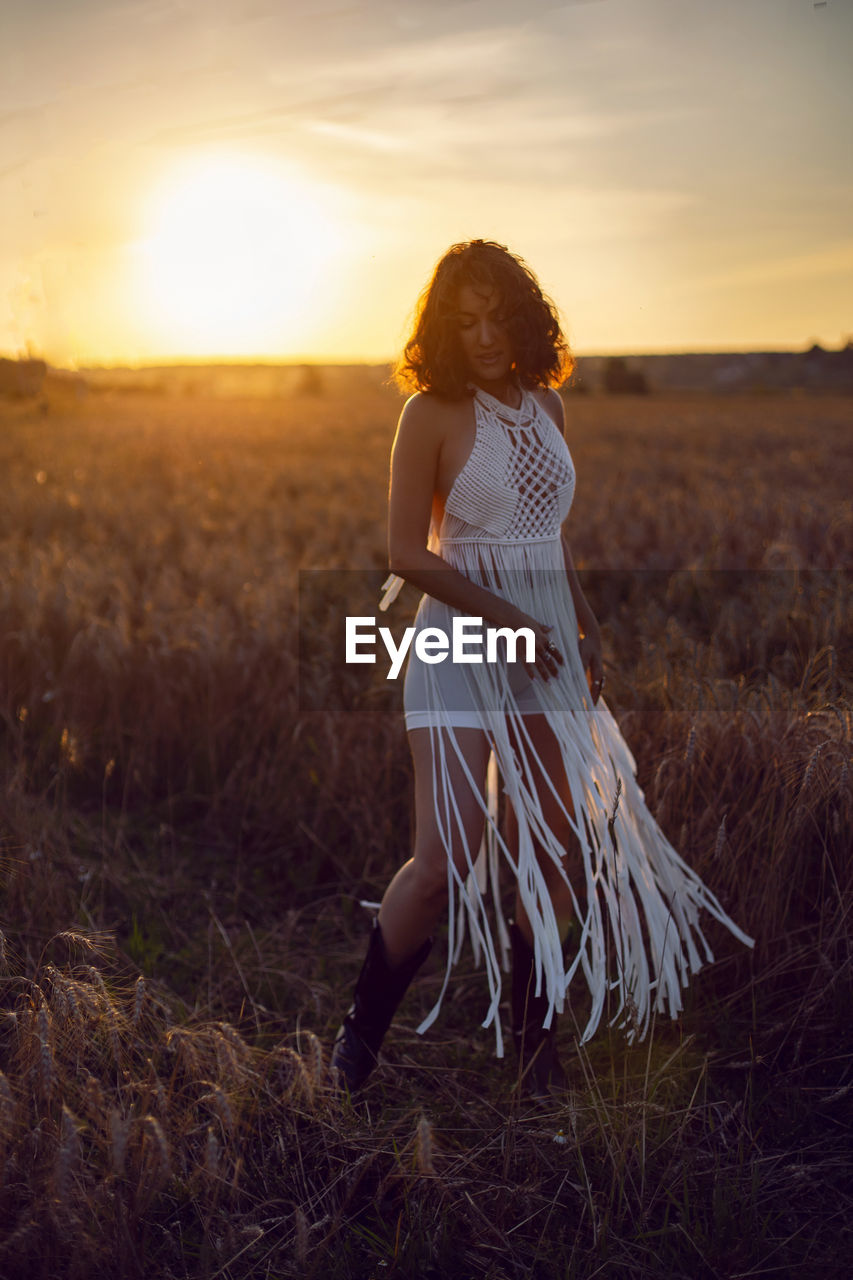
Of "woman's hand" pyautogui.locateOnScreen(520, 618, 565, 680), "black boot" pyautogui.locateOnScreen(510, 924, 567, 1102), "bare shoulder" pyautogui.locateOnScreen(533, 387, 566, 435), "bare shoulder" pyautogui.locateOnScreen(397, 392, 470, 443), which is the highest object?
"bare shoulder" pyautogui.locateOnScreen(533, 387, 566, 435)

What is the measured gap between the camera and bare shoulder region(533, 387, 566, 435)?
238cm

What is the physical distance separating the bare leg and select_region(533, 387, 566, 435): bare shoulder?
2.83ft

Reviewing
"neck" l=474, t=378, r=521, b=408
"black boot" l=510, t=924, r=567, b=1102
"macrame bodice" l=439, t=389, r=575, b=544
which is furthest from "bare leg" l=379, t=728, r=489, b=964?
"neck" l=474, t=378, r=521, b=408

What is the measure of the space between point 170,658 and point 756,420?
28.4 meters

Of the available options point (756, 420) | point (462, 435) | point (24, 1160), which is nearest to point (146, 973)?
point (24, 1160)

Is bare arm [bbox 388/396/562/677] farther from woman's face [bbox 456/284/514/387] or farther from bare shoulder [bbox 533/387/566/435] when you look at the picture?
bare shoulder [bbox 533/387/566/435]

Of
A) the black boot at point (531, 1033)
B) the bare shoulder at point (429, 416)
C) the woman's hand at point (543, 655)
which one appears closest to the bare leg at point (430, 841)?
the woman's hand at point (543, 655)

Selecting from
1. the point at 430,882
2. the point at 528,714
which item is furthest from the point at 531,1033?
the point at 528,714

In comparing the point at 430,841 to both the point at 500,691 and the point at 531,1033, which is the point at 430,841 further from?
the point at 531,1033

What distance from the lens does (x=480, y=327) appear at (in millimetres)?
2143

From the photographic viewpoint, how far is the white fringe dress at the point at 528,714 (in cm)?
216

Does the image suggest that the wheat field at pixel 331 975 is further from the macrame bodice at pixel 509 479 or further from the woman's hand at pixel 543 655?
the woman's hand at pixel 543 655

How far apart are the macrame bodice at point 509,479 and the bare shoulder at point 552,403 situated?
2.9 inches

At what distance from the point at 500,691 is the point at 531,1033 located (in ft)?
2.79
